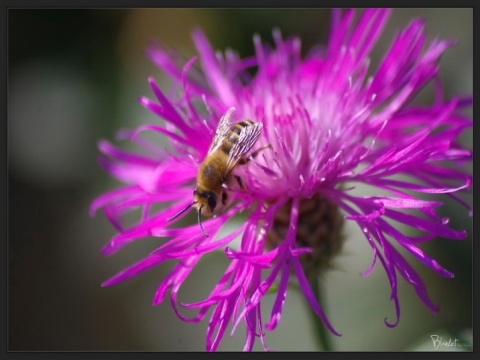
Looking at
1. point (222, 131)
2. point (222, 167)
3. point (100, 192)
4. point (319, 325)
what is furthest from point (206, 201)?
point (100, 192)

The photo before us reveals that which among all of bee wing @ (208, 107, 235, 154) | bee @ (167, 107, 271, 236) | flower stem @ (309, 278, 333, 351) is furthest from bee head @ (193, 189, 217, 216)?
flower stem @ (309, 278, 333, 351)

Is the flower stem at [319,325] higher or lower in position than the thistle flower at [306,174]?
lower

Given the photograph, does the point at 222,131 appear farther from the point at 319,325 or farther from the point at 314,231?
the point at 319,325

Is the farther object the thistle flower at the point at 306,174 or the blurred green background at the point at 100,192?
the blurred green background at the point at 100,192

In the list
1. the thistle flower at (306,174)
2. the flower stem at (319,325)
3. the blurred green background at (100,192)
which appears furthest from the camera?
the blurred green background at (100,192)

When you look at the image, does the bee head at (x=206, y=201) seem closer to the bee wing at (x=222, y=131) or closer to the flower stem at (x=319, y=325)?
the bee wing at (x=222, y=131)

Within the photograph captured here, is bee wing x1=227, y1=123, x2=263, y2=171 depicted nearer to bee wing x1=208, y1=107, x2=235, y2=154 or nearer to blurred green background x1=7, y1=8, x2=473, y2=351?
bee wing x1=208, y1=107, x2=235, y2=154

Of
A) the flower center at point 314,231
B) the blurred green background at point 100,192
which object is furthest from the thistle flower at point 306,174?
the blurred green background at point 100,192
